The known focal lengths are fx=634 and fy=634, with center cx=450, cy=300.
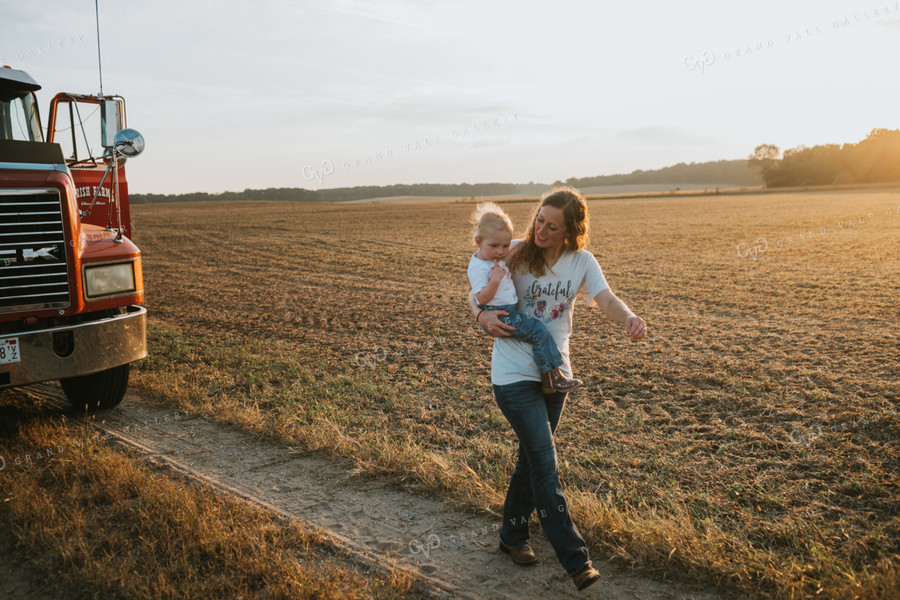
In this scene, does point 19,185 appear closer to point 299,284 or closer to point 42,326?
point 42,326

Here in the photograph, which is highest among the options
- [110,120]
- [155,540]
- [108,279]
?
[110,120]

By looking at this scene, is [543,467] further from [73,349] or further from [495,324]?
[73,349]

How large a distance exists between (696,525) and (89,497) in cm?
396

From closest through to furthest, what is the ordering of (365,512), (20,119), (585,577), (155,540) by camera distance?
1. (585,577)
2. (155,540)
3. (365,512)
4. (20,119)

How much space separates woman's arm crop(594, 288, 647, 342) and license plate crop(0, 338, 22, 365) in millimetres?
4239

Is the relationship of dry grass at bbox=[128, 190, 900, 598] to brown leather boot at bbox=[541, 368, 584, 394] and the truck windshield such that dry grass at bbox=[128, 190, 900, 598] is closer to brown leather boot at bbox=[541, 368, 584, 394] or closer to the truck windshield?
brown leather boot at bbox=[541, 368, 584, 394]

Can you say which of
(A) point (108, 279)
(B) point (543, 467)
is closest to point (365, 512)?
(B) point (543, 467)

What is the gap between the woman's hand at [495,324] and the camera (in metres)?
3.11

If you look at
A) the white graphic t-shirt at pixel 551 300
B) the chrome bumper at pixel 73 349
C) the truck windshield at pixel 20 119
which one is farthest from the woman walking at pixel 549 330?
the truck windshield at pixel 20 119

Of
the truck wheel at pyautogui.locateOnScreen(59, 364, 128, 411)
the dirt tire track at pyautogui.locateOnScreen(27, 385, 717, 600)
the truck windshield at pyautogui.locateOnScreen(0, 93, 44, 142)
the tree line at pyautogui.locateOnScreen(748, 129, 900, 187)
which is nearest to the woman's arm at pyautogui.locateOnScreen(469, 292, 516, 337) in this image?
the dirt tire track at pyautogui.locateOnScreen(27, 385, 717, 600)

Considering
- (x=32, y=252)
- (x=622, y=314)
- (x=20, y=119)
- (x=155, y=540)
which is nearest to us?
(x=622, y=314)

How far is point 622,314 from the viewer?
325 cm

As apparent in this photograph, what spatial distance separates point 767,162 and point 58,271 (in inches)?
3999

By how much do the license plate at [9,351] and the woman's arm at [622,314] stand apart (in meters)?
4.24
